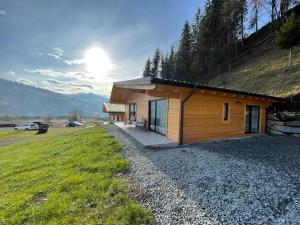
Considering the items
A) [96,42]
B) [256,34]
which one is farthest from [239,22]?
[96,42]

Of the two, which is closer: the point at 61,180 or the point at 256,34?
the point at 61,180

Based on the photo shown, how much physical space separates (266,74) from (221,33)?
1428 centimetres

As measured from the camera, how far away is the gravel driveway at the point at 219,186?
3171 millimetres

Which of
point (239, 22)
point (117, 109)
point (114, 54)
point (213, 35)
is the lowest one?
point (117, 109)

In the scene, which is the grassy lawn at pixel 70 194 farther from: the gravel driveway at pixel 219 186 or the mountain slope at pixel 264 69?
the mountain slope at pixel 264 69

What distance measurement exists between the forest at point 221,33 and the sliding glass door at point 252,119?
51.0 feet

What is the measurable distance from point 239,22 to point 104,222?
108 ft

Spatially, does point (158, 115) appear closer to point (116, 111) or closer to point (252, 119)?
point (252, 119)

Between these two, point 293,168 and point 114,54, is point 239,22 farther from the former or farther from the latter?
point 293,168

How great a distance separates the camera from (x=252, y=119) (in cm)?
1158

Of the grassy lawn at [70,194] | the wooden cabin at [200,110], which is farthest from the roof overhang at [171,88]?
the grassy lawn at [70,194]

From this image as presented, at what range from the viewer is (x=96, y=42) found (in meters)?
13.8

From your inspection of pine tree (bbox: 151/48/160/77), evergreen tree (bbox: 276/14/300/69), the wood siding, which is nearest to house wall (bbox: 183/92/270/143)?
the wood siding

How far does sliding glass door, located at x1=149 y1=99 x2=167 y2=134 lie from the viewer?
10875 mm
